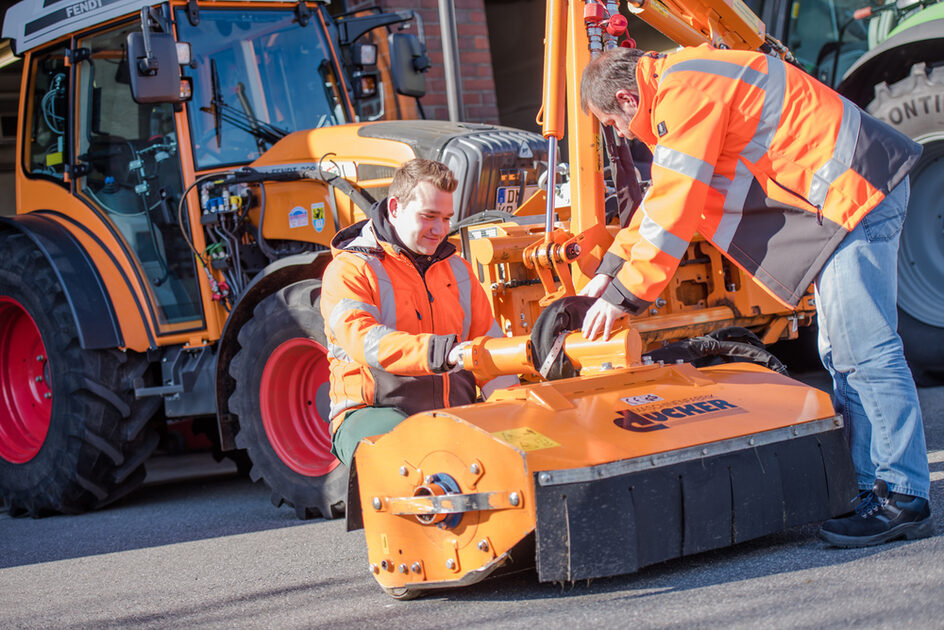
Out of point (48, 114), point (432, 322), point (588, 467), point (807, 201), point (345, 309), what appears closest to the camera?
point (588, 467)

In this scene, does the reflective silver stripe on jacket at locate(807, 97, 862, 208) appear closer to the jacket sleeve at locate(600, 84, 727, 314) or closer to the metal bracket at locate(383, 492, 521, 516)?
the jacket sleeve at locate(600, 84, 727, 314)

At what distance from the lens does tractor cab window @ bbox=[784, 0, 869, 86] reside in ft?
23.6

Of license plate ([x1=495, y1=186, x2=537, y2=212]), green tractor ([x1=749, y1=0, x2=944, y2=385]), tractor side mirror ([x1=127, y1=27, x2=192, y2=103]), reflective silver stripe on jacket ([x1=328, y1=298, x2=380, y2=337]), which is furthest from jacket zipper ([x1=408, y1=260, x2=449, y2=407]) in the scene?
green tractor ([x1=749, y1=0, x2=944, y2=385])

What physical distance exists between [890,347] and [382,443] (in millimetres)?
1689

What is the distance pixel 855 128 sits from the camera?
3617 mm

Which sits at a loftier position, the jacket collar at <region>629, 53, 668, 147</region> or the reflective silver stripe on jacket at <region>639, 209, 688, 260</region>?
the jacket collar at <region>629, 53, 668, 147</region>

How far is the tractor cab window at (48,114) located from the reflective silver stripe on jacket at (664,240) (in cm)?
426

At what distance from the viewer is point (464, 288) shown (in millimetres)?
4332

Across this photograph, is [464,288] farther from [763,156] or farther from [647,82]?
[763,156]

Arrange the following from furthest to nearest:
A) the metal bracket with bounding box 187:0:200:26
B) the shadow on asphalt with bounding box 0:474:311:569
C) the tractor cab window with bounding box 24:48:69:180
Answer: the tractor cab window with bounding box 24:48:69:180 < the metal bracket with bounding box 187:0:200:26 < the shadow on asphalt with bounding box 0:474:311:569

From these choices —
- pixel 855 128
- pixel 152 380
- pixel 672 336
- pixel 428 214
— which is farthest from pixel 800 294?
pixel 152 380

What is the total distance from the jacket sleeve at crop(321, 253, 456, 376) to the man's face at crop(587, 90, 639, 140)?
37.6 inches

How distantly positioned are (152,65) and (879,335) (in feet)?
12.0

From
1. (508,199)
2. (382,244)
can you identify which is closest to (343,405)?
(382,244)
